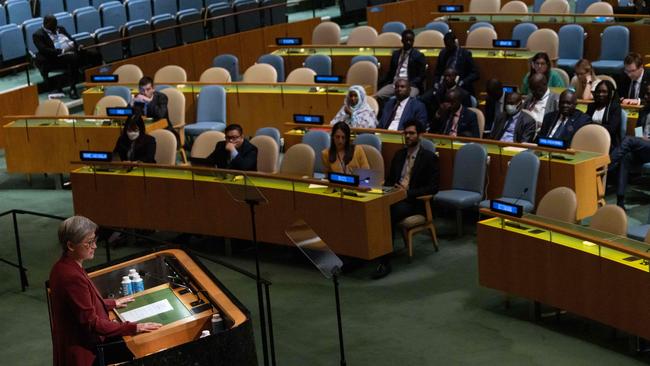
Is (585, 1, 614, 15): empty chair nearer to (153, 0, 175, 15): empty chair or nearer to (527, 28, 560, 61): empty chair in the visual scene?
(527, 28, 560, 61): empty chair

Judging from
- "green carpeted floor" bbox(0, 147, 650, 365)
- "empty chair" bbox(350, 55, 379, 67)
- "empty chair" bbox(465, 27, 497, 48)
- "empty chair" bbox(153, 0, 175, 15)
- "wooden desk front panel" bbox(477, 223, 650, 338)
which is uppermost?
"empty chair" bbox(153, 0, 175, 15)

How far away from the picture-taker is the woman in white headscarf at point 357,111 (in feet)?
34.0

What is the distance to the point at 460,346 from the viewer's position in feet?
23.0

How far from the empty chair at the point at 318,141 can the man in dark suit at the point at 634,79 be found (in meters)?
2.91

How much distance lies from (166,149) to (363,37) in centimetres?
465

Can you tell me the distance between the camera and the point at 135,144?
9906 mm

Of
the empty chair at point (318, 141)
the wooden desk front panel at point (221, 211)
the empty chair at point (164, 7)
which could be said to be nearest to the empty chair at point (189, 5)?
the empty chair at point (164, 7)

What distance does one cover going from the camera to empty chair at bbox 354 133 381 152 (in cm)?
938

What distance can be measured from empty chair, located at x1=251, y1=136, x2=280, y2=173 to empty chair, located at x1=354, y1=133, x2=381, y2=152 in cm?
71

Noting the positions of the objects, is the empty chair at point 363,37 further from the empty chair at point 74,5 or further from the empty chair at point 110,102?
the empty chair at point 74,5

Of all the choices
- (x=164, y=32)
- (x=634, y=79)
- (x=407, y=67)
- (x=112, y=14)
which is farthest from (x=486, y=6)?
(x=112, y=14)

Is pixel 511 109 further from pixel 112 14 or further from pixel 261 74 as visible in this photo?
pixel 112 14

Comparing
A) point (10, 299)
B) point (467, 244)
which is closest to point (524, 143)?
point (467, 244)

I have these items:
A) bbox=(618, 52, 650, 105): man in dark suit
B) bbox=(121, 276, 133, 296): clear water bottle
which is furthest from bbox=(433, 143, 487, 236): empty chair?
bbox=(121, 276, 133, 296): clear water bottle
